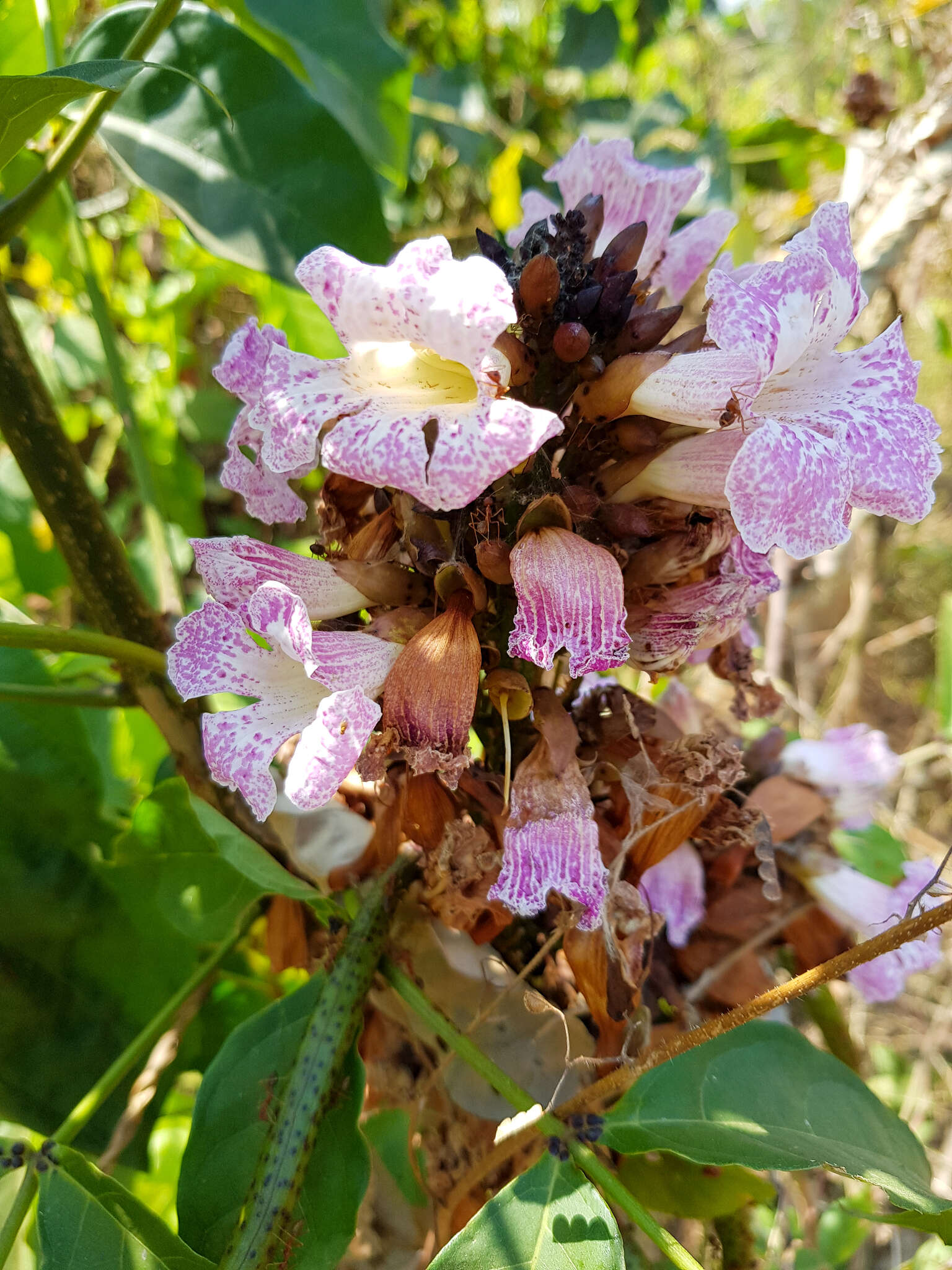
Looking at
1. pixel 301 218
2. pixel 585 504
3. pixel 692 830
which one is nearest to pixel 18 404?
pixel 301 218

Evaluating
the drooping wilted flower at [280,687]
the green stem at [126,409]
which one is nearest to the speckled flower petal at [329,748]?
the drooping wilted flower at [280,687]

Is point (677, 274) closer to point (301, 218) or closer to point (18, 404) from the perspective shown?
point (301, 218)

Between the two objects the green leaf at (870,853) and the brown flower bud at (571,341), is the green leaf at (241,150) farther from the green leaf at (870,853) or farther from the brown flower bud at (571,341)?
the green leaf at (870,853)

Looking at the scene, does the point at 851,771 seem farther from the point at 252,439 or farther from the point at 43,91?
the point at 43,91

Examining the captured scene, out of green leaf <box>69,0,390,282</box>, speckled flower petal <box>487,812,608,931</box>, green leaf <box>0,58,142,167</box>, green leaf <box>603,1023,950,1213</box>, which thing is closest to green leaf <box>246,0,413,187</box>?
green leaf <box>69,0,390,282</box>

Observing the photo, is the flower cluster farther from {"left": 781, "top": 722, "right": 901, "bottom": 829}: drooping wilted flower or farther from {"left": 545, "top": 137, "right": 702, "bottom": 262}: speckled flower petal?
{"left": 781, "top": 722, "right": 901, "bottom": 829}: drooping wilted flower

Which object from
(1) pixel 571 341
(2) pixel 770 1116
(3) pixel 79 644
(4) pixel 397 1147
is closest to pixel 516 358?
Answer: (1) pixel 571 341
